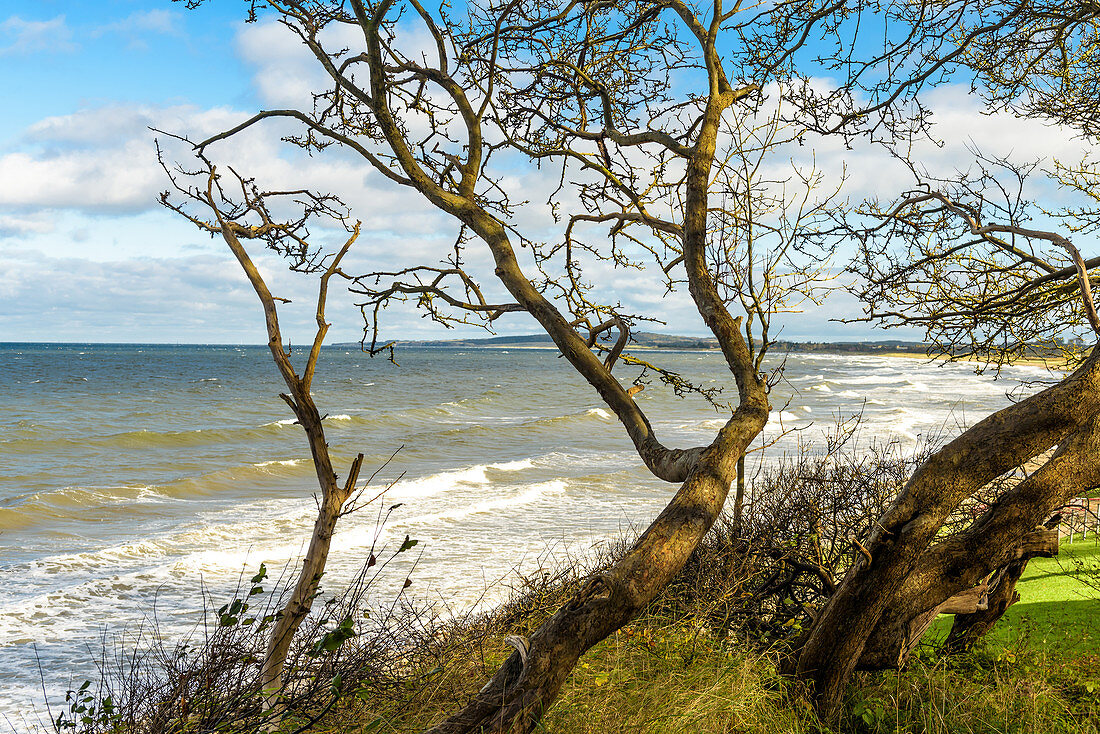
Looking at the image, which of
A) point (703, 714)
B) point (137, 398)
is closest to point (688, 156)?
point (703, 714)

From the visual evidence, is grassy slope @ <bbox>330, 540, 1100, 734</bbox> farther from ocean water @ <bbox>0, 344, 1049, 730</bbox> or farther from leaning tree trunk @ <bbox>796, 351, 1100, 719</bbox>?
ocean water @ <bbox>0, 344, 1049, 730</bbox>

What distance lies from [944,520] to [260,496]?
53.0 ft

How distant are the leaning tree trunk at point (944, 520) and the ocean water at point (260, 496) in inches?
48.4

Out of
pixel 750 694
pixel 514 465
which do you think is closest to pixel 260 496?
pixel 514 465

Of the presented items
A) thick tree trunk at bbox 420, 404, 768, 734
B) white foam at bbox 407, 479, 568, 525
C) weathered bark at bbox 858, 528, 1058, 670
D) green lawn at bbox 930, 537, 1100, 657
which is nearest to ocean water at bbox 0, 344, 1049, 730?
white foam at bbox 407, 479, 568, 525

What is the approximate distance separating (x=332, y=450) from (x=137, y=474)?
6201 millimetres

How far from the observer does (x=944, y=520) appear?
373 centimetres

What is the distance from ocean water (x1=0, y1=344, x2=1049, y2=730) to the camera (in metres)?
9.67

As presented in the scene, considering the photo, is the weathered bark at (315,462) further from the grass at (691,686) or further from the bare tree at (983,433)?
the bare tree at (983,433)

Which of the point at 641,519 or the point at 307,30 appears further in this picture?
the point at 641,519

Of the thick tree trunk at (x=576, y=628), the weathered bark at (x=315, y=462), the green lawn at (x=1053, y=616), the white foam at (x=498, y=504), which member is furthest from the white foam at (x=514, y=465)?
the thick tree trunk at (x=576, y=628)

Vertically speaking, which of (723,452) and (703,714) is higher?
(723,452)

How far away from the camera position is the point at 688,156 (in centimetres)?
364

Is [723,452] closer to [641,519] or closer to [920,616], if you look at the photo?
[920,616]
